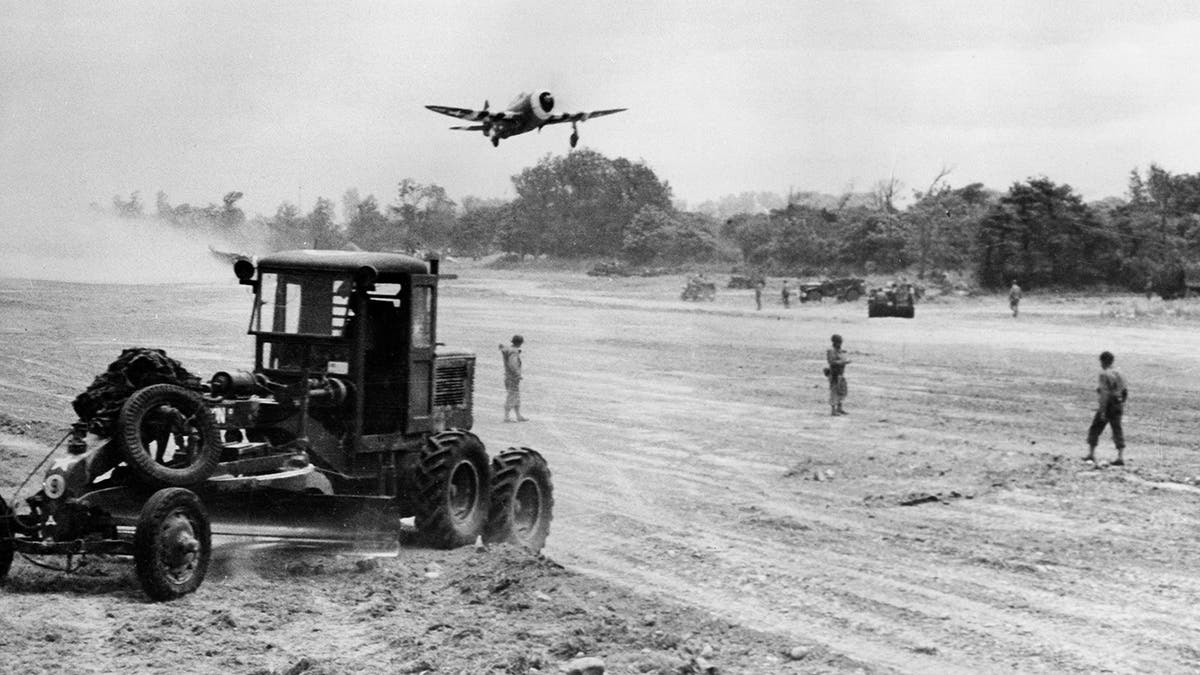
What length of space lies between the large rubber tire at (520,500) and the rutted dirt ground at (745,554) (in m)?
0.41

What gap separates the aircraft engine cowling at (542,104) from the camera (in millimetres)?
20625

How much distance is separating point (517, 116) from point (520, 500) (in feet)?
33.1

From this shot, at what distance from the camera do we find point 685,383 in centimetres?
2956

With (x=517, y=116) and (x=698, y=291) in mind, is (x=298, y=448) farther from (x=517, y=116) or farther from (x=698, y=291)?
(x=698, y=291)

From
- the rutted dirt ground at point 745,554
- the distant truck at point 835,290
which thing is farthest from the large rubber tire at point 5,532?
the distant truck at point 835,290

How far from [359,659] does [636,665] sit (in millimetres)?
1889

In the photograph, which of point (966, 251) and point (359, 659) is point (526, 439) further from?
point (966, 251)

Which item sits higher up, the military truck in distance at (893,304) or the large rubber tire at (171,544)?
the military truck in distance at (893,304)

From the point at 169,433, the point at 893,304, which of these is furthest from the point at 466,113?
the point at 893,304

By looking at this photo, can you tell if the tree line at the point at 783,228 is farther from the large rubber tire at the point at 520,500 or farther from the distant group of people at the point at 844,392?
the large rubber tire at the point at 520,500

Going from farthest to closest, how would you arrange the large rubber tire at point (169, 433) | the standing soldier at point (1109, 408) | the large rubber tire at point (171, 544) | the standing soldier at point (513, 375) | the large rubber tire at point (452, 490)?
the standing soldier at point (513, 375)
the standing soldier at point (1109, 408)
the large rubber tire at point (452, 490)
the large rubber tire at point (169, 433)
the large rubber tire at point (171, 544)

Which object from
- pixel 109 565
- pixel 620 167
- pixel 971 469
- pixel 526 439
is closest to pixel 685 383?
pixel 526 439

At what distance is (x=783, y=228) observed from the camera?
81.1m

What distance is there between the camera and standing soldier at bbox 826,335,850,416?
937 inches
